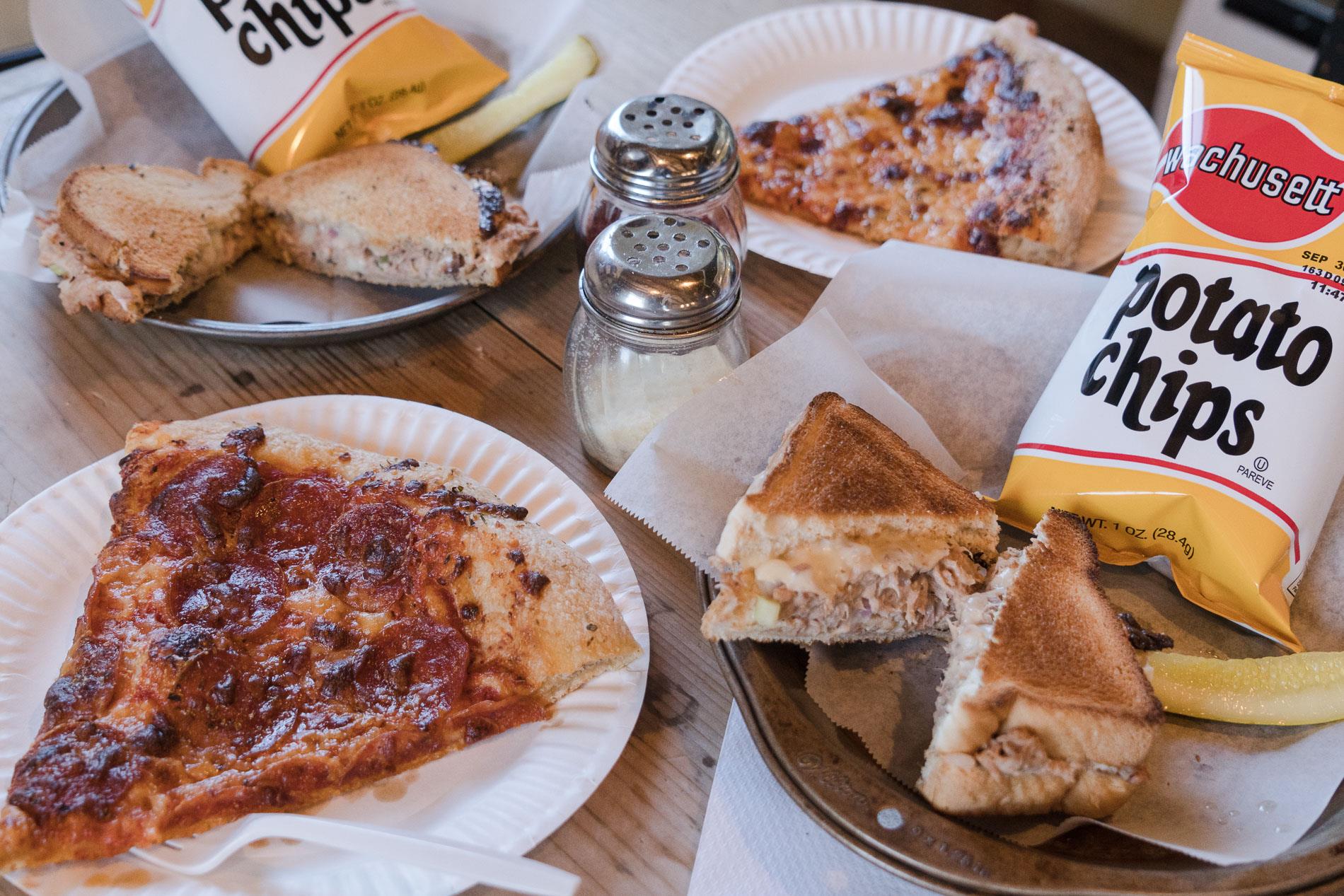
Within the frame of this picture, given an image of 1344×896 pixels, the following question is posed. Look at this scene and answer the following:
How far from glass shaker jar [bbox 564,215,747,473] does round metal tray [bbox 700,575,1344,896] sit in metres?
0.55

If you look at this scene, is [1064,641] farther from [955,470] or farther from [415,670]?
[415,670]

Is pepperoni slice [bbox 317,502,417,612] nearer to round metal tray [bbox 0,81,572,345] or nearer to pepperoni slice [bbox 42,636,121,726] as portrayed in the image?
pepperoni slice [bbox 42,636,121,726]

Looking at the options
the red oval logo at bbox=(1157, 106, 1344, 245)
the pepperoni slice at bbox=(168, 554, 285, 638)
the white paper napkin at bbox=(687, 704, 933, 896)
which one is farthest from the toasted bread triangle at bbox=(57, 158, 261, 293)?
the red oval logo at bbox=(1157, 106, 1344, 245)

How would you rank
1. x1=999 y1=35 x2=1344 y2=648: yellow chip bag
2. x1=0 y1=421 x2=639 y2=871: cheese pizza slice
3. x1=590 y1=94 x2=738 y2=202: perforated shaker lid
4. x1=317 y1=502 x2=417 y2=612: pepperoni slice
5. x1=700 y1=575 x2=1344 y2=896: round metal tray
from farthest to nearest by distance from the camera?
x1=590 y1=94 x2=738 y2=202: perforated shaker lid → x1=999 y1=35 x2=1344 y2=648: yellow chip bag → x1=317 y1=502 x2=417 y2=612: pepperoni slice → x1=0 y1=421 x2=639 y2=871: cheese pizza slice → x1=700 y1=575 x2=1344 y2=896: round metal tray

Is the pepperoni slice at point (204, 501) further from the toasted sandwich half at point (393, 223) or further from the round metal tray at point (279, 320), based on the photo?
the toasted sandwich half at point (393, 223)

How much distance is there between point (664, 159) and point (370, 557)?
0.91 metres

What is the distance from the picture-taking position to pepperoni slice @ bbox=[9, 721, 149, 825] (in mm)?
Result: 1286

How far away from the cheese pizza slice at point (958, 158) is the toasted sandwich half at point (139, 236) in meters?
1.28

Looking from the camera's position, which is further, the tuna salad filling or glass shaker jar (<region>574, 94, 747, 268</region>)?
glass shaker jar (<region>574, 94, 747, 268</region>)

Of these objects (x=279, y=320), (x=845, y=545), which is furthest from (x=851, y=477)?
(x=279, y=320)

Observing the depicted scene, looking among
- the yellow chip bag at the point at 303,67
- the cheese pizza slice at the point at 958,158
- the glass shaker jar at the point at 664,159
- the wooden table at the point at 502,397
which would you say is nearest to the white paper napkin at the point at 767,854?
the wooden table at the point at 502,397

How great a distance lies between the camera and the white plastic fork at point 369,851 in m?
1.22

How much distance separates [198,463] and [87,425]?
0.48 m

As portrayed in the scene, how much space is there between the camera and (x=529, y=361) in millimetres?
2182
